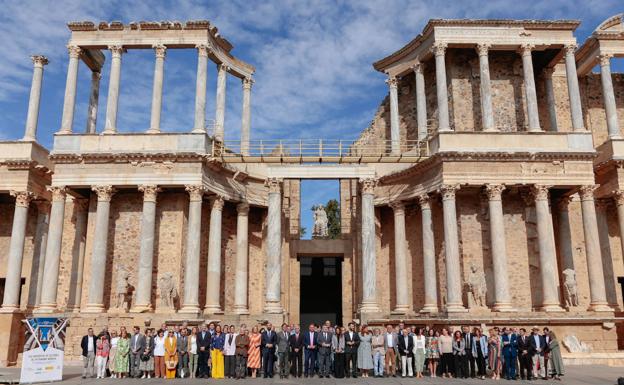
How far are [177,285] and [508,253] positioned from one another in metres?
14.7

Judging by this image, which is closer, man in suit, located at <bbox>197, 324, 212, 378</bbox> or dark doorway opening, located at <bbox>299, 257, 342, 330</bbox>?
man in suit, located at <bbox>197, 324, 212, 378</bbox>

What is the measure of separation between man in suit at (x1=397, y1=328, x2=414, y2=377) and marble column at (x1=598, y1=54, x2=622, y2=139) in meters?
17.3

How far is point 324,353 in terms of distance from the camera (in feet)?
53.3

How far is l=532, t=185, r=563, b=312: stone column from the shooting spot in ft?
74.0

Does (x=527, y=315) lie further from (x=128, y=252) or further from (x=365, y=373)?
(x=128, y=252)

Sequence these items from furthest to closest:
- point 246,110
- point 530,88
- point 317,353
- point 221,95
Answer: point 246,110 < point 221,95 < point 530,88 < point 317,353

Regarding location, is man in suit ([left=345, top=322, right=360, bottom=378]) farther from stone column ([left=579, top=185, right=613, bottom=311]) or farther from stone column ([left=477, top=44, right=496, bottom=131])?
stone column ([left=477, top=44, right=496, bottom=131])

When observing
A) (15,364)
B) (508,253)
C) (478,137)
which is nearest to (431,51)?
(478,137)

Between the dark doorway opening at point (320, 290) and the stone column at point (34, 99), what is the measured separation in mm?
15372

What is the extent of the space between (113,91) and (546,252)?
68.6 feet

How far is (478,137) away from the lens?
80.5ft

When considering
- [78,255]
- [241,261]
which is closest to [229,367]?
[241,261]

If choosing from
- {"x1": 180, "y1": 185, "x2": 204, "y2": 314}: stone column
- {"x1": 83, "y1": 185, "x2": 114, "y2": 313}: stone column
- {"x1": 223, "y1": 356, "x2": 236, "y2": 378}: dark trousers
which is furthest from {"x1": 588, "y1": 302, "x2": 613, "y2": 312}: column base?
{"x1": 83, "y1": 185, "x2": 114, "y2": 313}: stone column

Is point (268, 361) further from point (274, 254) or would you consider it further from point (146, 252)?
point (146, 252)
